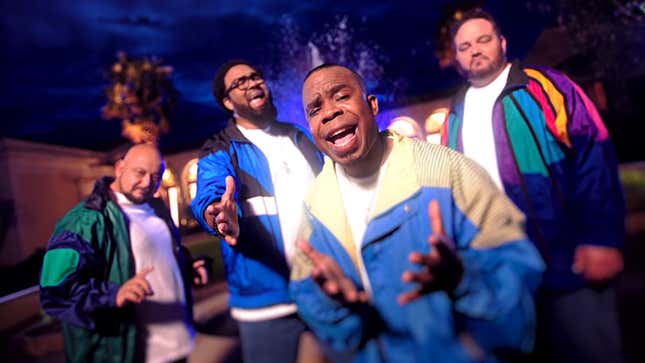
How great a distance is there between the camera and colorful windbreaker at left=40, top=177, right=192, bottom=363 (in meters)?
1.86

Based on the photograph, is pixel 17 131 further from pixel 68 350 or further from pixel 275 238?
pixel 275 238

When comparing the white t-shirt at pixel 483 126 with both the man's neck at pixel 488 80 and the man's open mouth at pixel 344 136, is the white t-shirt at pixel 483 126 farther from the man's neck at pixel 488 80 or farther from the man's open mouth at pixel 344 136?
the man's open mouth at pixel 344 136

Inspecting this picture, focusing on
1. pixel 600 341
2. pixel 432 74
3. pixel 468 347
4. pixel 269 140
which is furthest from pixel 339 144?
pixel 432 74

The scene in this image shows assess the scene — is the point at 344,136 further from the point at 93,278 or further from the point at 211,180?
the point at 93,278

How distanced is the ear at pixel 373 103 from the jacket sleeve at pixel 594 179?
80 cm

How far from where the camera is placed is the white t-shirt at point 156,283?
6.73ft

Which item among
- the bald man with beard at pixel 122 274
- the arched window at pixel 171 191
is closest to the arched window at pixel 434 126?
the arched window at pixel 171 191

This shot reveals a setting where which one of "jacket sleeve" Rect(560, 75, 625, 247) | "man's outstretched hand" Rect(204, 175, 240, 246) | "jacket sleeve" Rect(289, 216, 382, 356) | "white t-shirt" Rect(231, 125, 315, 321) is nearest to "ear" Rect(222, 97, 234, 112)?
"white t-shirt" Rect(231, 125, 315, 321)

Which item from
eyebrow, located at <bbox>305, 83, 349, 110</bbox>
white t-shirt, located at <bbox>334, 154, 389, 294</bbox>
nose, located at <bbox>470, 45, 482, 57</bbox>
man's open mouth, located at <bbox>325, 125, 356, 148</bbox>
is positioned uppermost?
nose, located at <bbox>470, 45, 482, 57</bbox>

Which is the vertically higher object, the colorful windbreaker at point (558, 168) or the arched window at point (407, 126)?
the arched window at point (407, 126)

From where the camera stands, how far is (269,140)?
5.20ft

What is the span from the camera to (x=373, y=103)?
1201mm

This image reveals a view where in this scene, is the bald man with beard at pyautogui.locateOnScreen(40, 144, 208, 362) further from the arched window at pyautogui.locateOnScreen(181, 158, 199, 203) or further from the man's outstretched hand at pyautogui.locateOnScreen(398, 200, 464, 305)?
the man's outstretched hand at pyautogui.locateOnScreen(398, 200, 464, 305)

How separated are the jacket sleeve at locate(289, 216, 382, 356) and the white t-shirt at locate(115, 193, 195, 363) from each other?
4.45 feet
